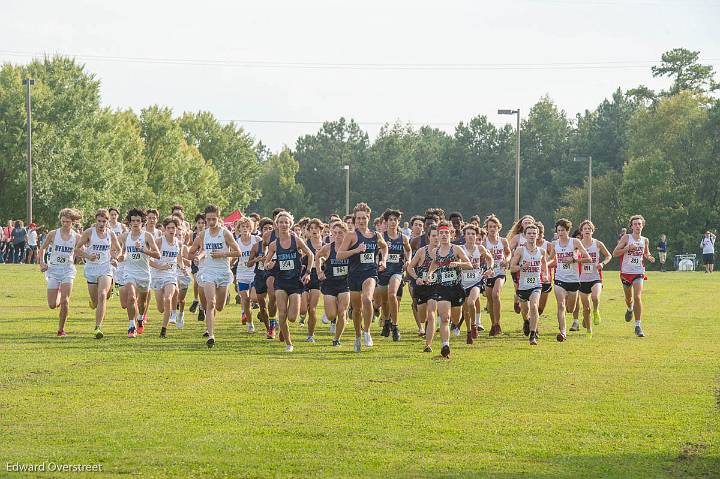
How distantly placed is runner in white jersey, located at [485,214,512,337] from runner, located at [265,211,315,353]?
14.6 feet

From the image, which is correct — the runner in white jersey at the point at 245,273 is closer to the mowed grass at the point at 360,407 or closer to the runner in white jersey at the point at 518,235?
the mowed grass at the point at 360,407

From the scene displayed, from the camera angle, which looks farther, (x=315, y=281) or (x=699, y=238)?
(x=699, y=238)

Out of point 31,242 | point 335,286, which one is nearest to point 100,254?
point 335,286

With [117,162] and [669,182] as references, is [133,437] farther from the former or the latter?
[669,182]

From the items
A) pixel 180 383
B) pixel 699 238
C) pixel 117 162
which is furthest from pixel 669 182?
A: pixel 180 383

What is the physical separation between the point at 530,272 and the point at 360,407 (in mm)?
7828

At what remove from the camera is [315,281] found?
20.0 m

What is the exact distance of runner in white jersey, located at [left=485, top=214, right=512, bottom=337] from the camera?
2034 centimetres

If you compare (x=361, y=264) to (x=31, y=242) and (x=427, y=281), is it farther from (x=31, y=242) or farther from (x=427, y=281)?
(x=31, y=242)

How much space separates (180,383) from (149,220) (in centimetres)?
753

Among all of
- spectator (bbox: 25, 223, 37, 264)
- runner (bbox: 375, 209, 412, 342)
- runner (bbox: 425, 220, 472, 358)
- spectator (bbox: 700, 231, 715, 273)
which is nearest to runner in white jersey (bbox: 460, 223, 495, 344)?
runner (bbox: 375, 209, 412, 342)

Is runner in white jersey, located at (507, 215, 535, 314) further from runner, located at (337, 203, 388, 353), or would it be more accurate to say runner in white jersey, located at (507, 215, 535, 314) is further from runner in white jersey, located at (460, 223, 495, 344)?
runner, located at (337, 203, 388, 353)

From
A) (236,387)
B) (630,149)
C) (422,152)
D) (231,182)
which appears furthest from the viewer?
(422,152)

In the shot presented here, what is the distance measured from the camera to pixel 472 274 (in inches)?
742
